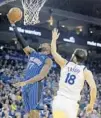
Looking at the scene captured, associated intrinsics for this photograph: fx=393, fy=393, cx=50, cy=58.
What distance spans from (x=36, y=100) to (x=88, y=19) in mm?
Result: 20407

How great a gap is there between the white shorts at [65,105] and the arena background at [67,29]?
18.9m

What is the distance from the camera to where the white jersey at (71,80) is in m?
5.47

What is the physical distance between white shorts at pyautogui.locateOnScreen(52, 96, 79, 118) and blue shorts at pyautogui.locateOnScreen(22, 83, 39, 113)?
2.11 metres

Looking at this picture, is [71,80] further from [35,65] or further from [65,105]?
[35,65]

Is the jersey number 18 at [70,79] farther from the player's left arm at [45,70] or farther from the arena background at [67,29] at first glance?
the arena background at [67,29]

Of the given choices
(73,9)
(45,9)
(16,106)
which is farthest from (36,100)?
(73,9)

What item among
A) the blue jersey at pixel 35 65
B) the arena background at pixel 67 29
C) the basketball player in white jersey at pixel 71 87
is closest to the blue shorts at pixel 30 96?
the blue jersey at pixel 35 65

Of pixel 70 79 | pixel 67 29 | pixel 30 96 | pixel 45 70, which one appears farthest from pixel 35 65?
pixel 67 29

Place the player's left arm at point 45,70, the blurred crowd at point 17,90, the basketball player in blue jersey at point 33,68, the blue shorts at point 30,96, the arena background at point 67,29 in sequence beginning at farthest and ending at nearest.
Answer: the arena background at point 67,29
the blurred crowd at point 17,90
the blue shorts at point 30,96
the basketball player in blue jersey at point 33,68
the player's left arm at point 45,70

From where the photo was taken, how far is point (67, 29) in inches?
1150

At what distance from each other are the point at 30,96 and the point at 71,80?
227cm

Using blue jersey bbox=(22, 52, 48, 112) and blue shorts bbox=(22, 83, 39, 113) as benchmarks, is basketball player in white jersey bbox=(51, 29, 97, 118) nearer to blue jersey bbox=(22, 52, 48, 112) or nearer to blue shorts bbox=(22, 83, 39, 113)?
blue jersey bbox=(22, 52, 48, 112)

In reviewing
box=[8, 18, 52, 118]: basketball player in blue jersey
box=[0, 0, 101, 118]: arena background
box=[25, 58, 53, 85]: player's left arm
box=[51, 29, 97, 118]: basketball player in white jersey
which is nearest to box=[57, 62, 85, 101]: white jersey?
box=[51, 29, 97, 118]: basketball player in white jersey

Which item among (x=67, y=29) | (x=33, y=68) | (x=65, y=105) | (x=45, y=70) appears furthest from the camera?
(x=67, y=29)
